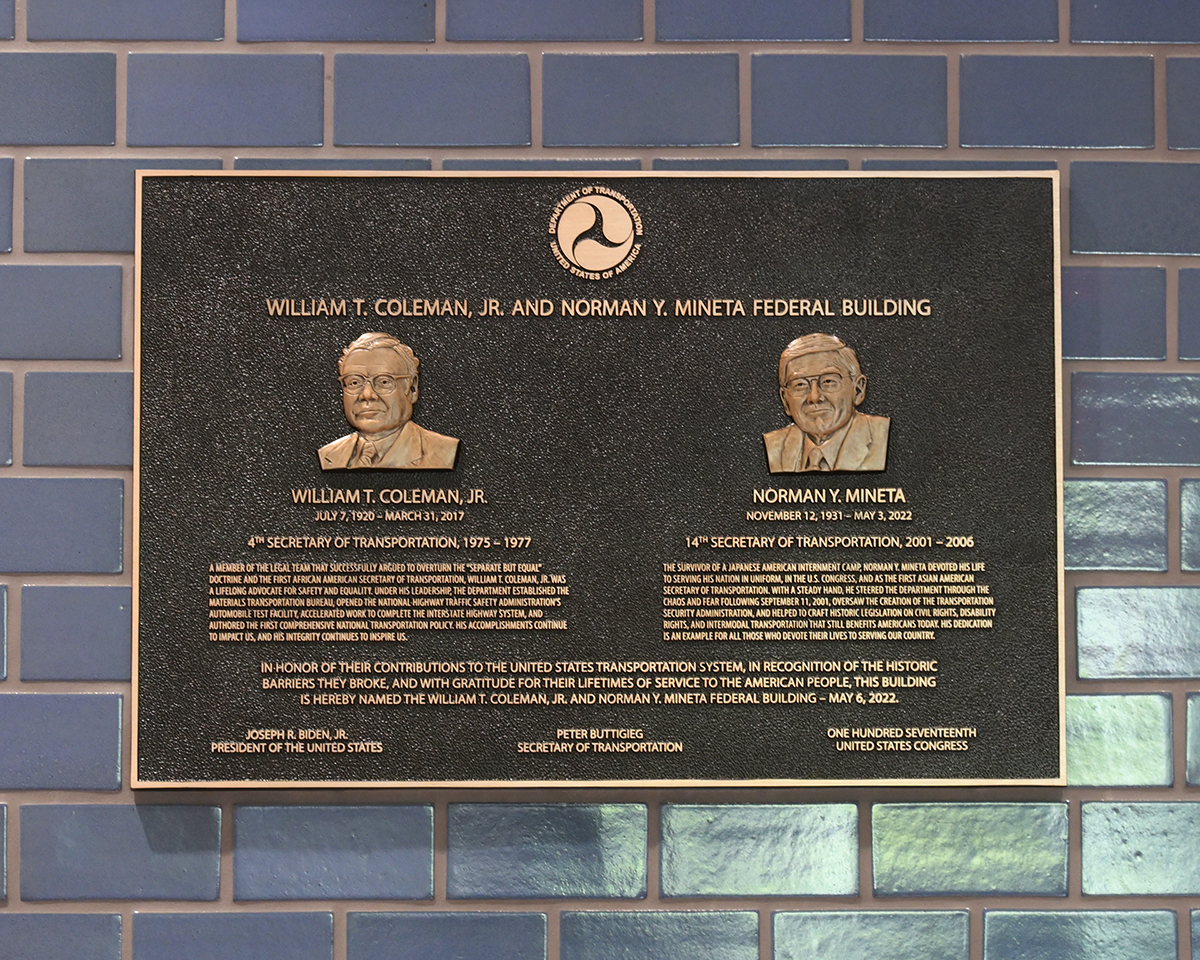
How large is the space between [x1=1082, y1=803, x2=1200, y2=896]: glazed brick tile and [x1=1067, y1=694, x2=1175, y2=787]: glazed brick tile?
A: 0.21 ft

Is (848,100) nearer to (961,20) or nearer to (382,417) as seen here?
(961,20)

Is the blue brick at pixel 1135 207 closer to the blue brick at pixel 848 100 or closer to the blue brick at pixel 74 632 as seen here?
the blue brick at pixel 848 100

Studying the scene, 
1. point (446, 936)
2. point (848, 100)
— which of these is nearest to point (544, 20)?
point (848, 100)

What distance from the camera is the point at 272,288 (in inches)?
80.5

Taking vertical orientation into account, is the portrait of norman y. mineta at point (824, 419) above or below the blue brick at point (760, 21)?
A: below

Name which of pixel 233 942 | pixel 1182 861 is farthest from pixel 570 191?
pixel 1182 861

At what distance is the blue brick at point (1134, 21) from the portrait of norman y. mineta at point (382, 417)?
1.66 m

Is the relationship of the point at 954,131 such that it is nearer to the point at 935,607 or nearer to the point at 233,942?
the point at 935,607

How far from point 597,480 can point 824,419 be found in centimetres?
50

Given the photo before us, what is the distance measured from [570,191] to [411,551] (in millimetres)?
848

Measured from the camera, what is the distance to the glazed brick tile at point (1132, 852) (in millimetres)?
2061

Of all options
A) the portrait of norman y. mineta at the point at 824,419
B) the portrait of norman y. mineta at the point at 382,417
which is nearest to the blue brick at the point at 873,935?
the portrait of norman y. mineta at the point at 824,419

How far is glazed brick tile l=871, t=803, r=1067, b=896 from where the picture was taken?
2055mm

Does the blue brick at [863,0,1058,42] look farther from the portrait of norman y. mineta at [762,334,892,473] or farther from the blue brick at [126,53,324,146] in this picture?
the blue brick at [126,53,324,146]
